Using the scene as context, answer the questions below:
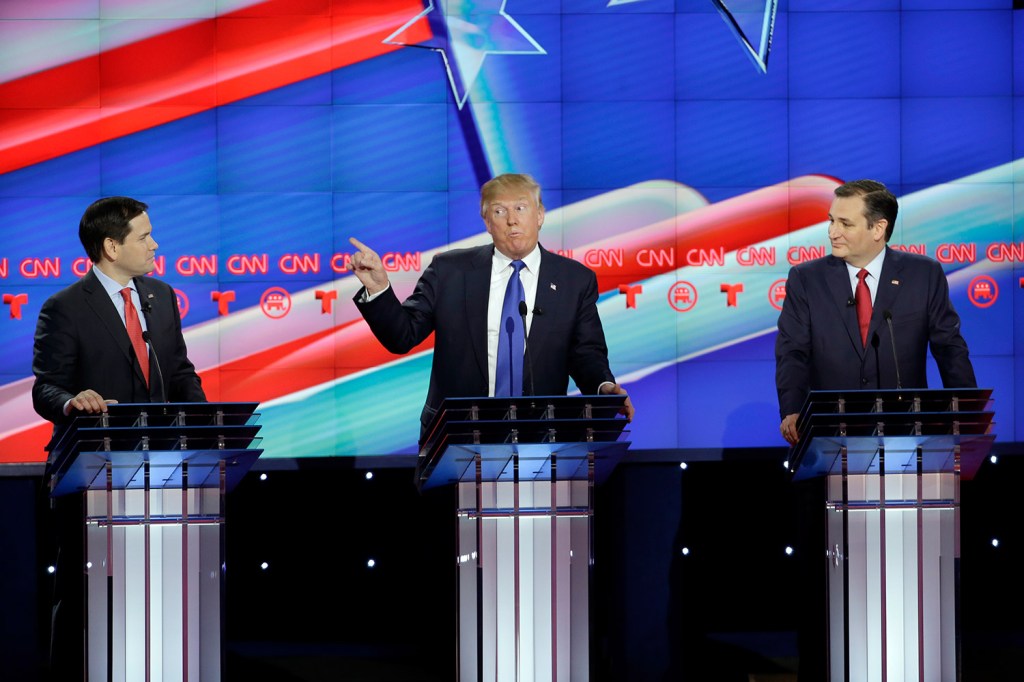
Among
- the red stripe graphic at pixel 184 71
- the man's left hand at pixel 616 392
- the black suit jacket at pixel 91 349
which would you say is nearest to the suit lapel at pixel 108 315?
the black suit jacket at pixel 91 349

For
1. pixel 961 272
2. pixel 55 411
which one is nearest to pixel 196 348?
pixel 55 411

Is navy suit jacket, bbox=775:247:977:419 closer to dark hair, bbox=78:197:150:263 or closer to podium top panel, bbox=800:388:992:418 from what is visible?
podium top panel, bbox=800:388:992:418

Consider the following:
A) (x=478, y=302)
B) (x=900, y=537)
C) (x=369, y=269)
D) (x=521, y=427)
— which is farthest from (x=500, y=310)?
(x=900, y=537)

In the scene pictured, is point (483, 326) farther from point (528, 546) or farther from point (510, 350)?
point (528, 546)

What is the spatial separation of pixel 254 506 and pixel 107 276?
0.92 m

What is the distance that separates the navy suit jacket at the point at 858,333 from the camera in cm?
447

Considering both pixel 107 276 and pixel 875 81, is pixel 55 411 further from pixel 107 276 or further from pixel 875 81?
pixel 875 81

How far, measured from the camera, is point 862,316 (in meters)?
4.51

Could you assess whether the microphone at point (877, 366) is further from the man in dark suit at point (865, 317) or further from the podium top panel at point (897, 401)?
the podium top panel at point (897, 401)

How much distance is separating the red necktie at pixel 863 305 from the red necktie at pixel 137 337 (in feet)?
7.44

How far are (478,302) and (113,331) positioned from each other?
1142 millimetres

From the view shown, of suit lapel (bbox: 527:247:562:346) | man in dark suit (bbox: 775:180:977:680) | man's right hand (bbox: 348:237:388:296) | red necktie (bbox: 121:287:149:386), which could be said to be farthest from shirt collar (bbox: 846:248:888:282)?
red necktie (bbox: 121:287:149:386)

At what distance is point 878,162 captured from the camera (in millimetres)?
7551

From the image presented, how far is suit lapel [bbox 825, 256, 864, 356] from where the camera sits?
14.7 feet
